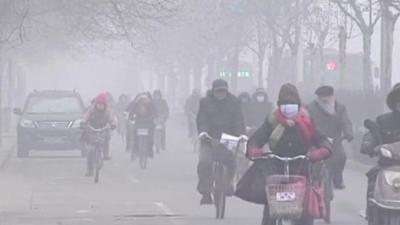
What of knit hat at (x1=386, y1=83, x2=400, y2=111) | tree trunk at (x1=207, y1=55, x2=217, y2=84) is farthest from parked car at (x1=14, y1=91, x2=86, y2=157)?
tree trunk at (x1=207, y1=55, x2=217, y2=84)

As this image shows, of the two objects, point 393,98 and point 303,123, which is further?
point 393,98

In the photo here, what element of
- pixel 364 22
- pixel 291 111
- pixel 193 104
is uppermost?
pixel 364 22

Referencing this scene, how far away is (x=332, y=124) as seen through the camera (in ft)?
59.0

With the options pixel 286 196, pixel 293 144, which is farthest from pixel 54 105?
pixel 286 196

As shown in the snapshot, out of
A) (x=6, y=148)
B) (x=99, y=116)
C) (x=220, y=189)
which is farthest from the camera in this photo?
(x=6, y=148)

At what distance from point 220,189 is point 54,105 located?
17821 millimetres

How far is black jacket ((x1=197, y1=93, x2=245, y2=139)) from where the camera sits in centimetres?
1855

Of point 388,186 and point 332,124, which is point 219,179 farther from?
point 388,186

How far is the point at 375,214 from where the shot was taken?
1303cm

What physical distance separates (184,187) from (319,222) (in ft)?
24.5

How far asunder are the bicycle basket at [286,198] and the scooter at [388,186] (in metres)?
0.77

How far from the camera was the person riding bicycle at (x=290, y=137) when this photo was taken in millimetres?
12820

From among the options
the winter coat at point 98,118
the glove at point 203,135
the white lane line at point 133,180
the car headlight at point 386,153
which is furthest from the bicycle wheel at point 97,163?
the car headlight at point 386,153

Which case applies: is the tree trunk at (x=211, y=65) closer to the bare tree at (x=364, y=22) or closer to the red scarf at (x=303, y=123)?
the bare tree at (x=364, y=22)
